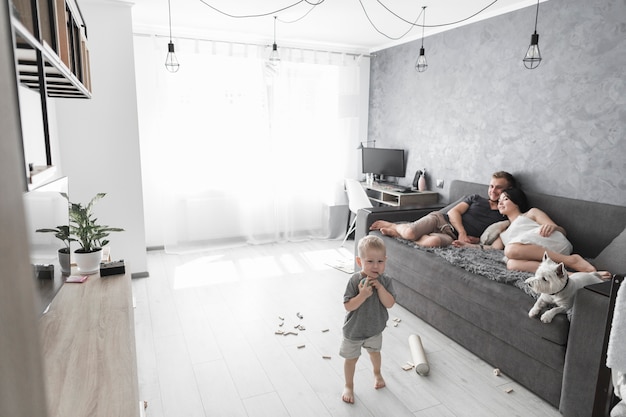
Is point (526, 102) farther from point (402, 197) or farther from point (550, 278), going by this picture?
point (550, 278)

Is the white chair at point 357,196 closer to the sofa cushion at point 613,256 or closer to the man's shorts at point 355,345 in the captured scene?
the sofa cushion at point 613,256

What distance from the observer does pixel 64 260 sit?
2283 mm

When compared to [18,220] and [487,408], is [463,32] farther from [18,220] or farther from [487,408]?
[18,220]

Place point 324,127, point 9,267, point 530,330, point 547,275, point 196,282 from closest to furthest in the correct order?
point 9,267
point 547,275
point 530,330
point 196,282
point 324,127

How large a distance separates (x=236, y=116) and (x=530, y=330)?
4.02 meters

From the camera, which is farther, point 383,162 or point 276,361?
point 383,162

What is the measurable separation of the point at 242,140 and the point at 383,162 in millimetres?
1817

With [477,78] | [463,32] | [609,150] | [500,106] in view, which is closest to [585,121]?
[609,150]

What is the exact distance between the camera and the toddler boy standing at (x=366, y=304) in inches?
84.0

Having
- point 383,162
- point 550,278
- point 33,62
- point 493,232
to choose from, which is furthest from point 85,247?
point 383,162

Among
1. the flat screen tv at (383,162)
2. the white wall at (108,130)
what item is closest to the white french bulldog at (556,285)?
the flat screen tv at (383,162)

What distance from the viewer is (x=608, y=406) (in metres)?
1.96

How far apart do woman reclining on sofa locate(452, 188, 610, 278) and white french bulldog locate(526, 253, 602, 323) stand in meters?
0.46

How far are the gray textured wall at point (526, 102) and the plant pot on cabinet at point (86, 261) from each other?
347 centimetres
